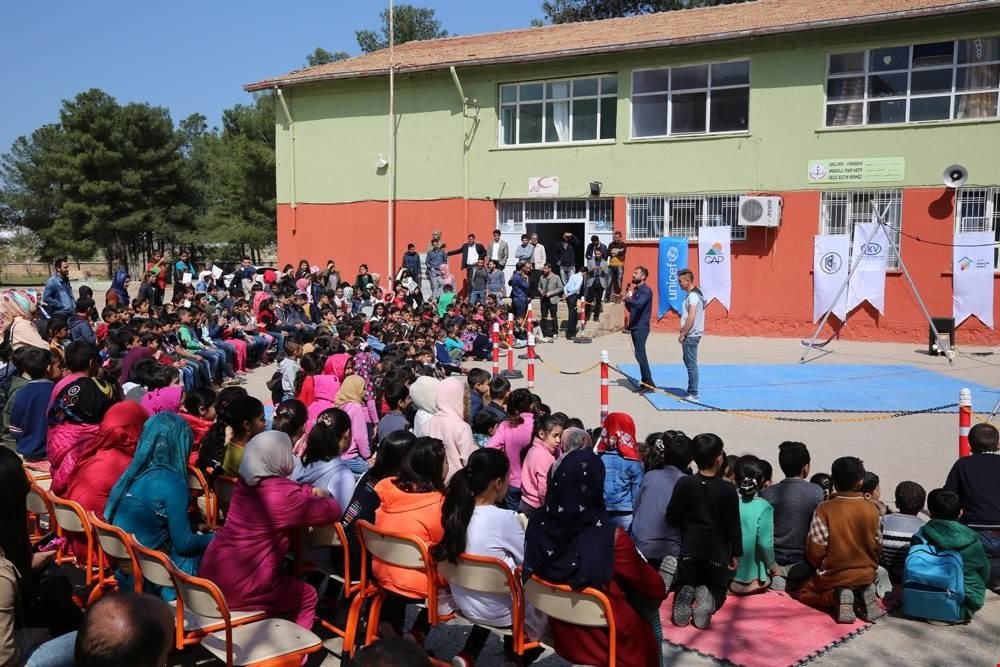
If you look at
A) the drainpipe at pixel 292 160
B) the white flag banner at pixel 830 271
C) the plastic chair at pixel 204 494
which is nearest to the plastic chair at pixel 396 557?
the plastic chair at pixel 204 494

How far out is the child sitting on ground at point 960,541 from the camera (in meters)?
5.42

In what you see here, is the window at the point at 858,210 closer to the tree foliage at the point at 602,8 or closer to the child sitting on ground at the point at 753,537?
the child sitting on ground at the point at 753,537

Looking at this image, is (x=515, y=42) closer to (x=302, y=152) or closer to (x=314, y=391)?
(x=302, y=152)

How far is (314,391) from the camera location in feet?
27.5

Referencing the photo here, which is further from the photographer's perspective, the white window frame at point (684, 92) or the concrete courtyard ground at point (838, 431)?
the white window frame at point (684, 92)

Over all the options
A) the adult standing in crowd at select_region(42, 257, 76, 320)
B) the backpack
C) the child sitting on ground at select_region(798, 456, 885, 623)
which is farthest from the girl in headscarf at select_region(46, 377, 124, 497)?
the adult standing in crowd at select_region(42, 257, 76, 320)

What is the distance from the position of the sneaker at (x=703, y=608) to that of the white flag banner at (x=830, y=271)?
50.5 feet

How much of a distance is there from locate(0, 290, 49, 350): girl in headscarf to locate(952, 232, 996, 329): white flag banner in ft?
57.8

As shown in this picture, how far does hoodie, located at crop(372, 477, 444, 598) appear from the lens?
4492 mm

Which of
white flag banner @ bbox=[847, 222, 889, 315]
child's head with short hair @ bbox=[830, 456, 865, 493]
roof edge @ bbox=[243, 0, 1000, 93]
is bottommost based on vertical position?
child's head with short hair @ bbox=[830, 456, 865, 493]

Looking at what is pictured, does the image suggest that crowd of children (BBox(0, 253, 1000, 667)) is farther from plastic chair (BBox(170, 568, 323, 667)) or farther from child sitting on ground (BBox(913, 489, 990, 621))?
plastic chair (BBox(170, 568, 323, 667))

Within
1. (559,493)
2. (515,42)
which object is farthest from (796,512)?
(515,42)

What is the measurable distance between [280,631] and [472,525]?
1100 mm

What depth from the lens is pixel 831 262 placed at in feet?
64.0
